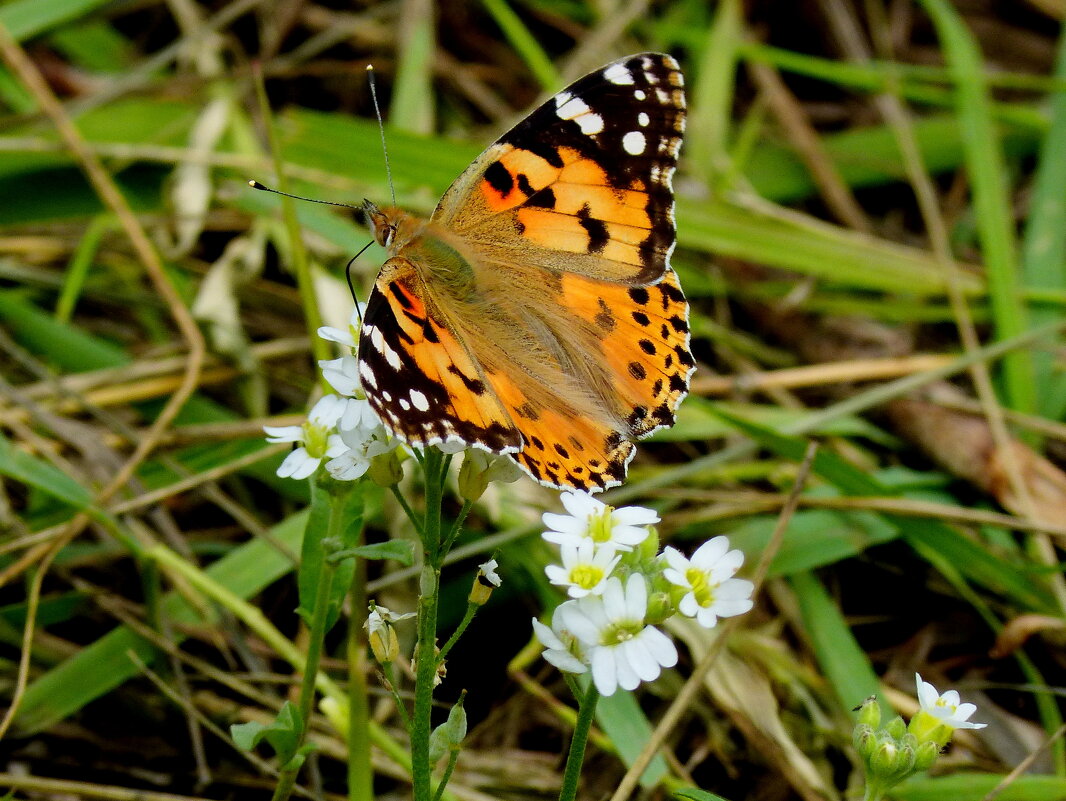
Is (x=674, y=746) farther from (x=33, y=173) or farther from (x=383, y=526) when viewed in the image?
(x=33, y=173)

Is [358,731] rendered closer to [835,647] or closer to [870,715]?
[870,715]

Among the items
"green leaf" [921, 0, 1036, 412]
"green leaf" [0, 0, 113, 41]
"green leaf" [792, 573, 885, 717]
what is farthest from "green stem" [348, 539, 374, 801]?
"green leaf" [0, 0, 113, 41]

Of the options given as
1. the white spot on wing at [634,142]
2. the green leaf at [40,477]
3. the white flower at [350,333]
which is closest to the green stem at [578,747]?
the white flower at [350,333]

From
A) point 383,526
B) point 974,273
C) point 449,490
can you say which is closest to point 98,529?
point 383,526

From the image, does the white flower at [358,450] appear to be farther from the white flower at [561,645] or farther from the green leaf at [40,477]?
the green leaf at [40,477]

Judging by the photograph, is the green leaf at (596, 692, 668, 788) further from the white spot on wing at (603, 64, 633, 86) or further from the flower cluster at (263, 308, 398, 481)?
the white spot on wing at (603, 64, 633, 86)

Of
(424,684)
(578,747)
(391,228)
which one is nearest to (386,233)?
(391,228)
